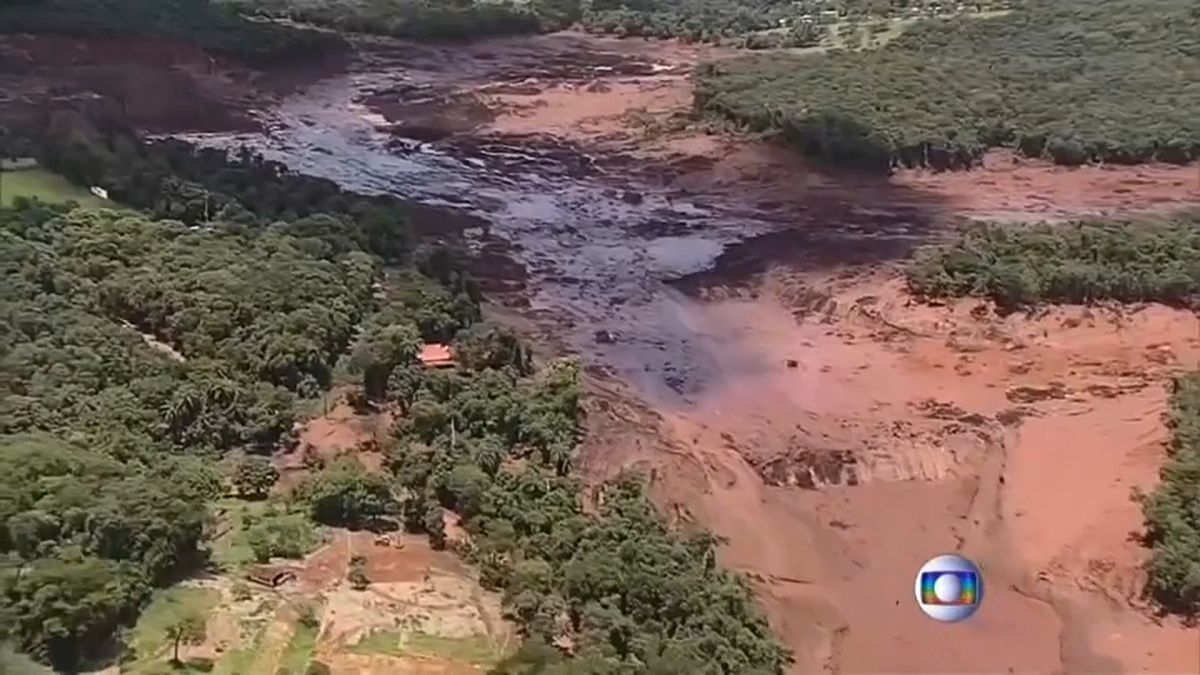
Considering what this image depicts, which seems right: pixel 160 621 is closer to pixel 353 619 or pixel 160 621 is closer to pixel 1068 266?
pixel 353 619

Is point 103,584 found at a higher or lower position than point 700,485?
higher

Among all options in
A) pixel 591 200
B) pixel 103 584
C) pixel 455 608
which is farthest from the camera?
pixel 591 200

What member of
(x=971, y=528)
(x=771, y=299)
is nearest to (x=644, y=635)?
(x=971, y=528)

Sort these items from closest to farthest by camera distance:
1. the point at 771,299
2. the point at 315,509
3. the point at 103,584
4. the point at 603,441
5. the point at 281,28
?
the point at 103,584 → the point at 315,509 → the point at 603,441 → the point at 771,299 → the point at 281,28

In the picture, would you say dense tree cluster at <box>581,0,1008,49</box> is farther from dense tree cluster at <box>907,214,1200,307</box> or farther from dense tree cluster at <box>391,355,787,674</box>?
dense tree cluster at <box>391,355,787,674</box>

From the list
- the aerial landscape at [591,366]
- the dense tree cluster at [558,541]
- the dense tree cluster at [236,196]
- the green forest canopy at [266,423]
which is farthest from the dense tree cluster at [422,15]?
the dense tree cluster at [558,541]

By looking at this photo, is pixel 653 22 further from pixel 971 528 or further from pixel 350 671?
pixel 350 671

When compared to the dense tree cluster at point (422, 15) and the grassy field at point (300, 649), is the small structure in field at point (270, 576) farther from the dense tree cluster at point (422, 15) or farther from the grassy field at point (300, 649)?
the dense tree cluster at point (422, 15)
